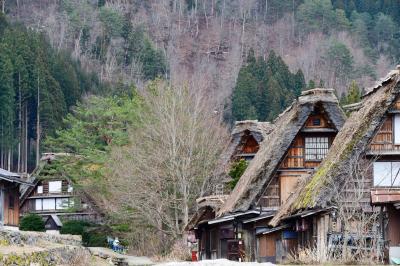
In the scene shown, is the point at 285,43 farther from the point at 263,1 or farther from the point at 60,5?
the point at 60,5

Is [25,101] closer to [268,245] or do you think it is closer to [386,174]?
[268,245]

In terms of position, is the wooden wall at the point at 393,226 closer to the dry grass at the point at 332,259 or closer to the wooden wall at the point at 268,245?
the dry grass at the point at 332,259

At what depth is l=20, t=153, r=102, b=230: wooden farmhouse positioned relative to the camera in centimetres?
6344

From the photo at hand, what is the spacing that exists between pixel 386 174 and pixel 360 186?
3.65ft

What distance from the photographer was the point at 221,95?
124125 mm

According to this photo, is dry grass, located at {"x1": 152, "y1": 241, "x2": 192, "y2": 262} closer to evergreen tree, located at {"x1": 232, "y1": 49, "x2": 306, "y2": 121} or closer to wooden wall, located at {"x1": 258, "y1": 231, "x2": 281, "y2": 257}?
wooden wall, located at {"x1": 258, "y1": 231, "x2": 281, "y2": 257}

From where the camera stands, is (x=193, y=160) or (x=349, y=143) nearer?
(x=349, y=143)

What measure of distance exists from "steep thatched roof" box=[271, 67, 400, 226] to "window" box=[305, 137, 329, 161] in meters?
3.89

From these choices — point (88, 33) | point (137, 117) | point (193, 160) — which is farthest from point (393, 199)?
point (88, 33)

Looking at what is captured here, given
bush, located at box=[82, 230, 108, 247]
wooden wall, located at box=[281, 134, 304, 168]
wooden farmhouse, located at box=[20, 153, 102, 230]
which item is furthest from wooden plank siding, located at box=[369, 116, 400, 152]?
wooden farmhouse, located at box=[20, 153, 102, 230]

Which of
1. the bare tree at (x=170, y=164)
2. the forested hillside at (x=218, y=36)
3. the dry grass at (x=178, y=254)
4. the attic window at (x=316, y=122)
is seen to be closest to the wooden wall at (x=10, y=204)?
the bare tree at (x=170, y=164)

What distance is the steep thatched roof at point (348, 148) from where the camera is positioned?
3186 cm

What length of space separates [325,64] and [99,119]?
288 feet

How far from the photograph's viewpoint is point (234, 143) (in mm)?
46312
